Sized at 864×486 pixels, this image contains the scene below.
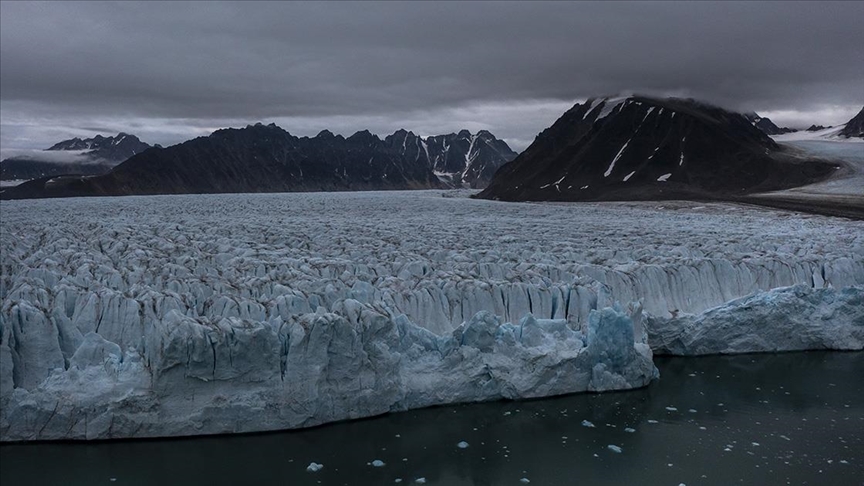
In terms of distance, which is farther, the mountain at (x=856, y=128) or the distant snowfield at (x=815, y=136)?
the distant snowfield at (x=815, y=136)

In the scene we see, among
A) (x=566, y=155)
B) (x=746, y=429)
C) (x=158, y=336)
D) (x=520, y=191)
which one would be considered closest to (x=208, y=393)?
(x=158, y=336)

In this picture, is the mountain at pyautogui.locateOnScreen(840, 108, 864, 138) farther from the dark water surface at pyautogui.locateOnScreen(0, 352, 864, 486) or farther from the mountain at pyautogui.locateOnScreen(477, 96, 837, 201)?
the dark water surface at pyautogui.locateOnScreen(0, 352, 864, 486)

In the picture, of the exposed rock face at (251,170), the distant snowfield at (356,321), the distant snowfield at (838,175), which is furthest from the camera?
Answer: the exposed rock face at (251,170)

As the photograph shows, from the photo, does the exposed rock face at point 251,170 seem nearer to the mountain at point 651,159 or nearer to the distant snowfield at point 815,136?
the mountain at point 651,159

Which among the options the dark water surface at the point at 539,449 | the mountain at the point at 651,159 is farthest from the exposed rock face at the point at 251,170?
the dark water surface at the point at 539,449

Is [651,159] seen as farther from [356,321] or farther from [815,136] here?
[356,321]

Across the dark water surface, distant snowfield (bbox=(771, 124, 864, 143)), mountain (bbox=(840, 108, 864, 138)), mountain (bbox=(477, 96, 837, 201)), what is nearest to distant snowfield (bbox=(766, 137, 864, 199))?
mountain (bbox=(477, 96, 837, 201))
